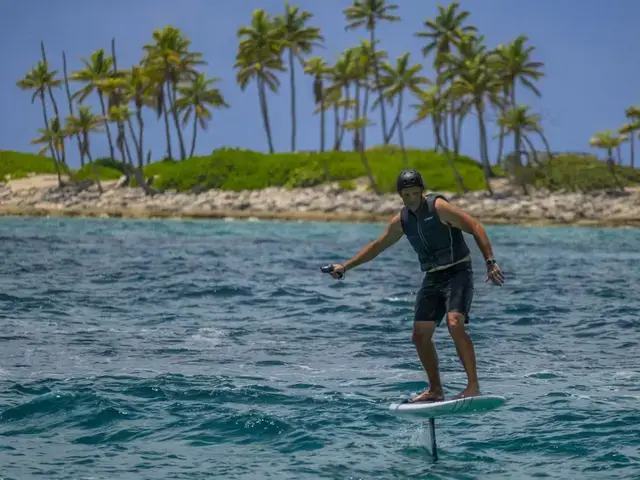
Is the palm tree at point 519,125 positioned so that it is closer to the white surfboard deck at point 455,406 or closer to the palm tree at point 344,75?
the palm tree at point 344,75

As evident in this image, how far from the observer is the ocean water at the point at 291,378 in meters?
9.39

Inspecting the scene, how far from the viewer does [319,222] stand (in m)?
67.6

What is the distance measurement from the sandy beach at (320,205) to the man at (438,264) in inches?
2232

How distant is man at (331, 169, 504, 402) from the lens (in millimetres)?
9102

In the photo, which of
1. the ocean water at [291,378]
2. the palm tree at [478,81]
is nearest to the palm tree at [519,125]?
the palm tree at [478,81]

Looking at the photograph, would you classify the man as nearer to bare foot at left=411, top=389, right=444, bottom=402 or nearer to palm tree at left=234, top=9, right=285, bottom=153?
bare foot at left=411, top=389, right=444, bottom=402

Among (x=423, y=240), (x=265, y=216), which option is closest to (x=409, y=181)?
(x=423, y=240)

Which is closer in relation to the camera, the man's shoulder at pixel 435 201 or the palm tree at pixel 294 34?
the man's shoulder at pixel 435 201

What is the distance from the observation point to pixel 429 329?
9.30m

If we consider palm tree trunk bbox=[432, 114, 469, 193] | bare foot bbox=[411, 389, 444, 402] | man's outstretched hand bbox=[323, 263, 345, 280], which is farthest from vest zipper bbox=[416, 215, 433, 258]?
palm tree trunk bbox=[432, 114, 469, 193]

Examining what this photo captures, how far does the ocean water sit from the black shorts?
127cm

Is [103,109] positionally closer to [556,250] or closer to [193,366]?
[556,250]

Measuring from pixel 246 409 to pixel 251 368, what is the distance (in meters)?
2.54

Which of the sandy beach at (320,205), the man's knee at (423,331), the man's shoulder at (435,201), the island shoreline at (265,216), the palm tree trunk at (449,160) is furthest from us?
the palm tree trunk at (449,160)
